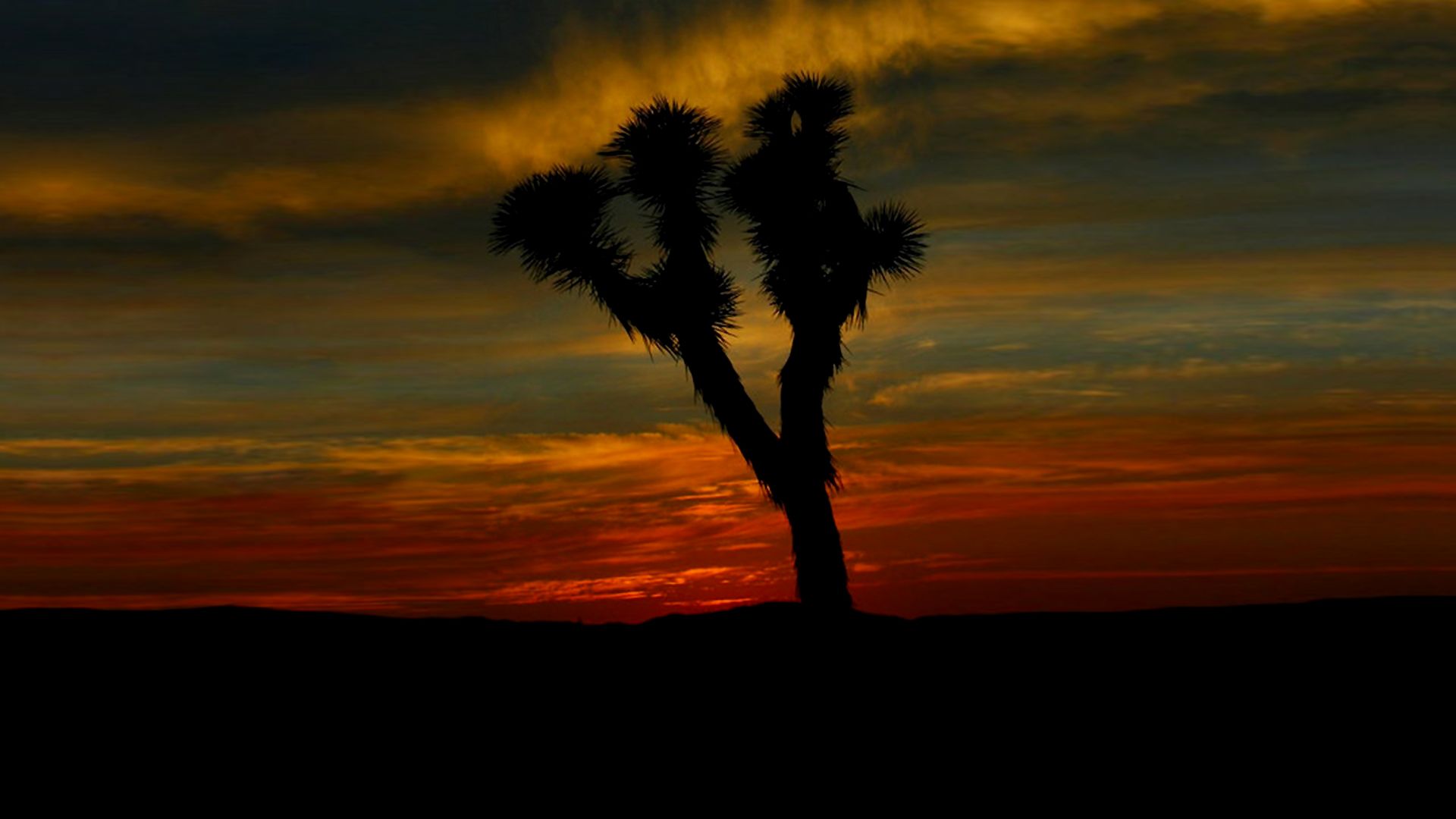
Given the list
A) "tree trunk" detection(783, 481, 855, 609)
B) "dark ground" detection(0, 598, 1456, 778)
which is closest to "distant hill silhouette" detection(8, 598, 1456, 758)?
"dark ground" detection(0, 598, 1456, 778)

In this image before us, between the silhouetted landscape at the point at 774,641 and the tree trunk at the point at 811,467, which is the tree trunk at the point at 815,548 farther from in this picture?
the silhouetted landscape at the point at 774,641

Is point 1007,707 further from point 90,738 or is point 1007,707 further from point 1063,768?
point 90,738

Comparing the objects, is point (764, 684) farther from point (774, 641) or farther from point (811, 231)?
point (811, 231)

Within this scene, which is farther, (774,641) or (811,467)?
(811,467)

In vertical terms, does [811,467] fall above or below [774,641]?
above

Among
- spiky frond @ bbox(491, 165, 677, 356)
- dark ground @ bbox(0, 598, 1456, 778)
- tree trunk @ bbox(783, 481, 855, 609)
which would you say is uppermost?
spiky frond @ bbox(491, 165, 677, 356)

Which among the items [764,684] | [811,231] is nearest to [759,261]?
[811,231]

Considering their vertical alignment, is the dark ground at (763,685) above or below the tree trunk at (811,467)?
below

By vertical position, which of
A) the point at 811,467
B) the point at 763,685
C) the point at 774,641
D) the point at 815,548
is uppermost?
the point at 811,467

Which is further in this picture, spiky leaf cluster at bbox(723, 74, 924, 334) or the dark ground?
spiky leaf cluster at bbox(723, 74, 924, 334)

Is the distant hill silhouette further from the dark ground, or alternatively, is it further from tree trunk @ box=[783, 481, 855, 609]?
tree trunk @ box=[783, 481, 855, 609]

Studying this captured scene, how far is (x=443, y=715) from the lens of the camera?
10.3 m

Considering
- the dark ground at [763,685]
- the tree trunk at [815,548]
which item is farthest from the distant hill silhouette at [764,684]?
the tree trunk at [815,548]

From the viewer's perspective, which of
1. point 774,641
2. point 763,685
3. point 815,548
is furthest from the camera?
point 815,548
